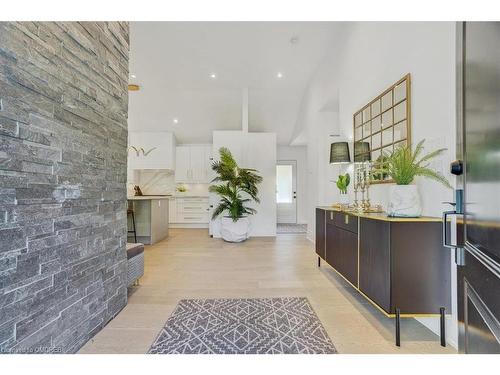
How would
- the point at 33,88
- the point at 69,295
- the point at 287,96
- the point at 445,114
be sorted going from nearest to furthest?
1. the point at 33,88
2. the point at 69,295
3. the point at 445,114
4. the point at 287,96

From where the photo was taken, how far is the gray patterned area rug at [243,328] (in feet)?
5.32

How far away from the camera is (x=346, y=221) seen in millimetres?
2416

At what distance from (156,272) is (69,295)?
172cm

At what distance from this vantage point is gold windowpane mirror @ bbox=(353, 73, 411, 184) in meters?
2.25

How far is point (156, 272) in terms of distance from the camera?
3.16 metres

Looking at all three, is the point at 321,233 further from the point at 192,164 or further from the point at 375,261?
the point at 192,164

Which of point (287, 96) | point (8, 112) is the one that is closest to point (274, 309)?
point (8, 112)

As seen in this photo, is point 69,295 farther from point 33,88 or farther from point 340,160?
point 340,160

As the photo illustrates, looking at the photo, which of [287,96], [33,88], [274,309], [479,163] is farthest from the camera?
[287,96]

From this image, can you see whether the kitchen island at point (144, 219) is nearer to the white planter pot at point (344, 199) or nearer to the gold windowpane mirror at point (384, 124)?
the white planter pot at point (344, 199)

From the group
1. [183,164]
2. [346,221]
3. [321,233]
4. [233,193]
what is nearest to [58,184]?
[346,221]

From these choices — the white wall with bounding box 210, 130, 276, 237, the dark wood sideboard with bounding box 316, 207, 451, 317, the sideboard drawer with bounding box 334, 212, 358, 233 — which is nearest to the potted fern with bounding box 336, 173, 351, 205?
the sideboard drawer with bounding box 334, 212, 358, 233

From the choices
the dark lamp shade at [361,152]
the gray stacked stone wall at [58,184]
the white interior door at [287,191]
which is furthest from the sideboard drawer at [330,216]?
the white interior door at [287,191]

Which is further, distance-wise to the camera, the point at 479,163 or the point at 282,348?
the point at 282,348
